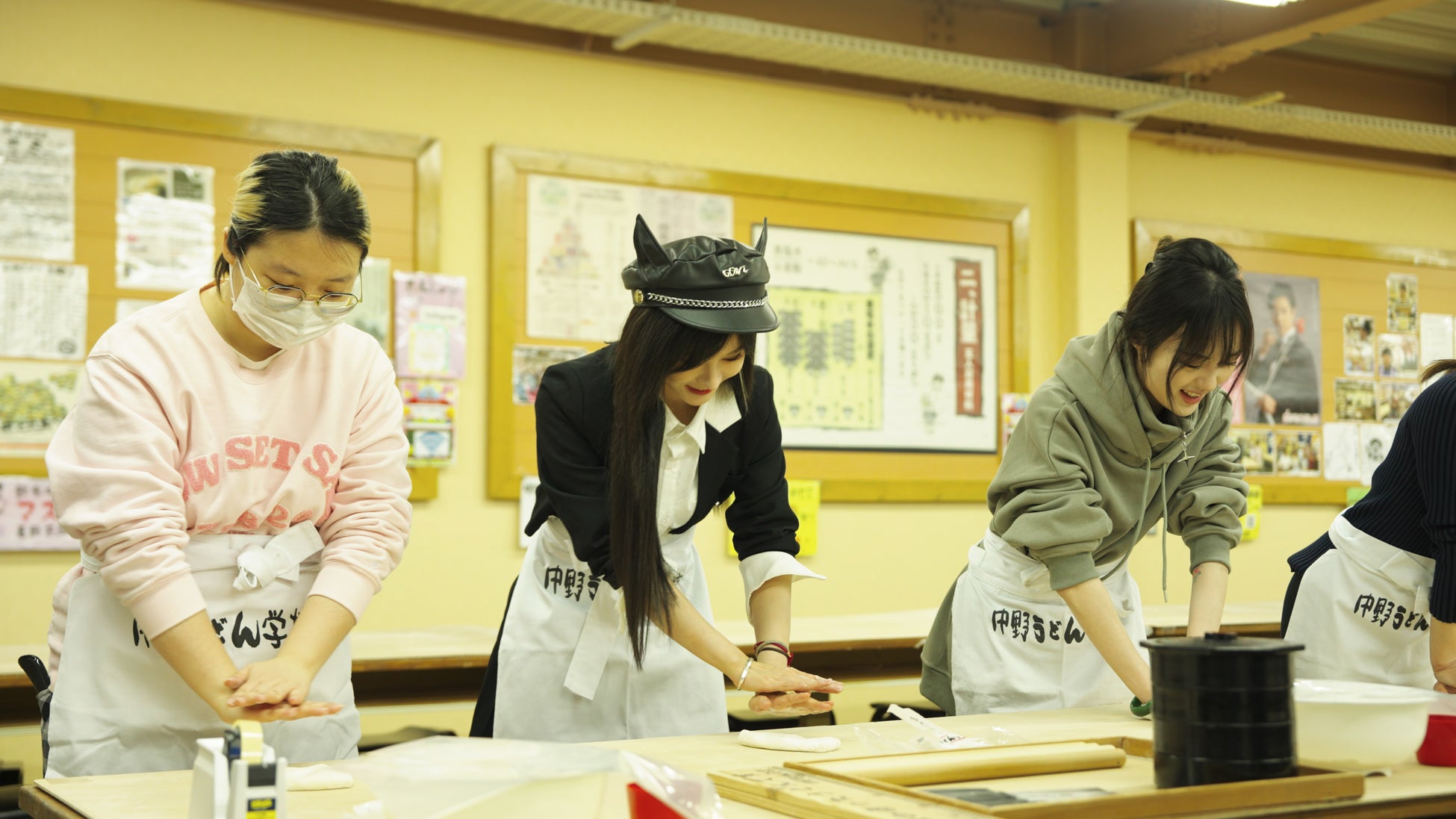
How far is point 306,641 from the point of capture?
64.2 inches

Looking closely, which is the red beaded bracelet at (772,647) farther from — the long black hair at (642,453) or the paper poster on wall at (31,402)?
the paper poster on wall at (31,402)

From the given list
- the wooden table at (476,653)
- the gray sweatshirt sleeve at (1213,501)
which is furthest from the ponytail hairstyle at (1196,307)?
the wooden table at (476,653)

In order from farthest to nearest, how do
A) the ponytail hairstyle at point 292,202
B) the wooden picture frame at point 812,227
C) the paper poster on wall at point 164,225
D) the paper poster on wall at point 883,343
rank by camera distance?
the paper poster on wall at point 883,343 → the wooden picture frame at point 812,227 → the paper poster on wall at point 164,225 → the ponytail hairstyle at point 292,202

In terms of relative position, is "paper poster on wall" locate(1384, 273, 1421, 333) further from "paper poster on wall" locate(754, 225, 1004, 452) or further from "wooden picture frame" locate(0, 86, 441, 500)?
"wooden picture frame" locate(0, 86, 441, 500)

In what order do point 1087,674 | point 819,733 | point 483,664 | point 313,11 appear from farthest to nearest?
1. point 313,11
2. point 483,664
3. point 1087,674
4. point 819,733

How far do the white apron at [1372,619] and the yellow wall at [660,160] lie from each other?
7.47 feet

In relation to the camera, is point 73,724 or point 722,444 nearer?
point 73,724

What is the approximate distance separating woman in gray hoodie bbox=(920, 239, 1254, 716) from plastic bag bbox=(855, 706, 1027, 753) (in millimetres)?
294

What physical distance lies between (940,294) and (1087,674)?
2.76m

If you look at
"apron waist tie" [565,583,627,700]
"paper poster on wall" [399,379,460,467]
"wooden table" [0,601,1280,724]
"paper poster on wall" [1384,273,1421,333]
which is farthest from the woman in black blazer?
"paper poster on wall" [1384,273,1421,333]

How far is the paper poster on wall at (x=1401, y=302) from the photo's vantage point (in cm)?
568

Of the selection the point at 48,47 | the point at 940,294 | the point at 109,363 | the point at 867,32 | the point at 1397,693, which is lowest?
the point at 1397,693

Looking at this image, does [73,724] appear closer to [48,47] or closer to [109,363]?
[109,363]

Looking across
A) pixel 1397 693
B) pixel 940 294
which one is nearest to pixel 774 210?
pixel 940 294
